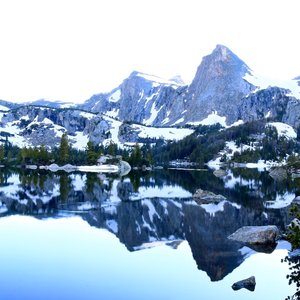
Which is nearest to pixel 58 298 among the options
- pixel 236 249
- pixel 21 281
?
pixel 21 281

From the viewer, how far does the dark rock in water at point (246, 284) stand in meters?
21.7

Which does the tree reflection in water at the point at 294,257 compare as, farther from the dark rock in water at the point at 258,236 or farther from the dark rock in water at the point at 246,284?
the dark rock in water at the point at 258,236

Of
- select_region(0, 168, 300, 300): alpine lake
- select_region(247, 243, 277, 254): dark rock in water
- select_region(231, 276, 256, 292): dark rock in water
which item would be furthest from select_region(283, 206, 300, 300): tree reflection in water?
select_region(247, 243, 277, 254): dark rock in water

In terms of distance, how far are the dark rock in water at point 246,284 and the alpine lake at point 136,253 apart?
41cm

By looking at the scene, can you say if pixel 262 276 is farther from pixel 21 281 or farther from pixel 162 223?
pixel 162 223

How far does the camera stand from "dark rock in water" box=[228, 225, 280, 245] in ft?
104

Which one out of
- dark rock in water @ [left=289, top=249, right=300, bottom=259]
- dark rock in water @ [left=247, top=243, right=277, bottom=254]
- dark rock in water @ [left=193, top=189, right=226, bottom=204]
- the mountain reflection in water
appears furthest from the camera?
dark rock in water @ [left=193, top=189, right=226, bottom=204]

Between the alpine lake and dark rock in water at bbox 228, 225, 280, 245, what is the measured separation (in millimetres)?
1094

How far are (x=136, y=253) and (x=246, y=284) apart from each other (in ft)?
30.7

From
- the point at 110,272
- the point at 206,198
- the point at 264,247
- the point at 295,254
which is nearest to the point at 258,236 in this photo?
the point at 264,247

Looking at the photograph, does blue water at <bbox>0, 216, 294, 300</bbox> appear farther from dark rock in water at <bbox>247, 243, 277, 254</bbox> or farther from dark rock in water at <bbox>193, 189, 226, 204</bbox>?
dark rock in water at <bbox>193, 189, 226, 204</bbox>

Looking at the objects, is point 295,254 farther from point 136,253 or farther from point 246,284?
point 136,253

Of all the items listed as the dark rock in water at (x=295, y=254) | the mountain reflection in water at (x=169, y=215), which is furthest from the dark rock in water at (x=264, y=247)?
the dark rock in water at (x=295, y=254)

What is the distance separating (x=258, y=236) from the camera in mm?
32188
